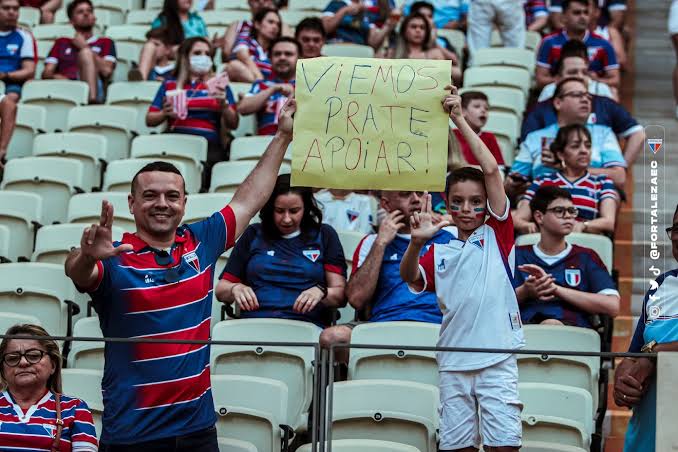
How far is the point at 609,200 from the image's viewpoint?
27.4 ft

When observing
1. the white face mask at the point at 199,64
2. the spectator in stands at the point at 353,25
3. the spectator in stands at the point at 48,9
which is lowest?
the white face mask at the point at 199,64

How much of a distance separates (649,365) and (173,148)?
5.61 meters

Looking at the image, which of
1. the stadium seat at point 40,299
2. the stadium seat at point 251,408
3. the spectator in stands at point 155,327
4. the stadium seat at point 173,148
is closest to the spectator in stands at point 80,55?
the stadium seat at point 173,148

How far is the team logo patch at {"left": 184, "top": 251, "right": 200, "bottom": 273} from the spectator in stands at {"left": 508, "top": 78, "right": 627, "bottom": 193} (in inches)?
156

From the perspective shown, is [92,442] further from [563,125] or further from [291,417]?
[563,125]

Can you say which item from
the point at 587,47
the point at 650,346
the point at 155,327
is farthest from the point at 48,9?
the point at 650,346

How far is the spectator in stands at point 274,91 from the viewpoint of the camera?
32.9ft

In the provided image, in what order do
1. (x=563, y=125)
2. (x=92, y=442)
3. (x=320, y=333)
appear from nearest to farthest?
(x=92, y=442) → (x=320, y=333) → (x=563, y=125)

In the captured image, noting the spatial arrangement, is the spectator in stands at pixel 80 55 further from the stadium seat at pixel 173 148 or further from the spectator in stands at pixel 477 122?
the spectator in stands at pixel 477 122

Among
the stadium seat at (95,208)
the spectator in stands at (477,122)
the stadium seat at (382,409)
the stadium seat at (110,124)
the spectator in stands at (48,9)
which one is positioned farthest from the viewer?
the spectator in stands at (48,9)

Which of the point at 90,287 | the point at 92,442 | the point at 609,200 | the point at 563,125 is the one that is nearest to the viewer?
the point at 90,287

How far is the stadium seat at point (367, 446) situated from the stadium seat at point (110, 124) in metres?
5.26

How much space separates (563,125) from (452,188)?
3.83 meters

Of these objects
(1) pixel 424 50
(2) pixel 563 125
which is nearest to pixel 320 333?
(2) pixel 563 125
